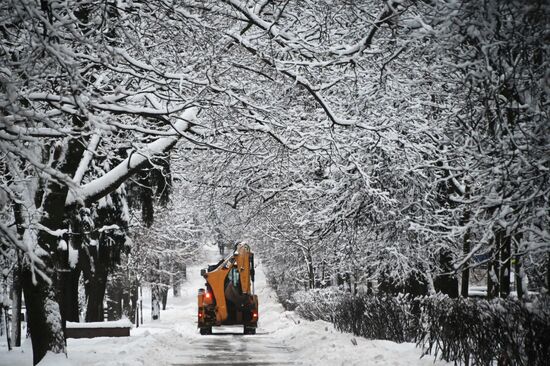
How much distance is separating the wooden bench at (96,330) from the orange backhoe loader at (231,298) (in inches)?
232

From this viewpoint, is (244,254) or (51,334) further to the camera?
(244,254)

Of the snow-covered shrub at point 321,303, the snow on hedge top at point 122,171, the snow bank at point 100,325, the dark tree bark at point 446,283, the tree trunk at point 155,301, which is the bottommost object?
the tree trunk at point 155,301

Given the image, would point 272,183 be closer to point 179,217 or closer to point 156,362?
point 156,362

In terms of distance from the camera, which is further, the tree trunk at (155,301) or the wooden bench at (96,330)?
the tree trunk at (155,301)

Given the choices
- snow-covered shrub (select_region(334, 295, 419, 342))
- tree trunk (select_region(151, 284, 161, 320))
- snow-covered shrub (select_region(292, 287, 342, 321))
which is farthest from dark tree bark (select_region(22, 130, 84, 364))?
tree trunk (select_region(151, 284, 161, 320))

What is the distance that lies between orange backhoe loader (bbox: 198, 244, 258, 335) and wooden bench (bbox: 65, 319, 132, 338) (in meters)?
5.89

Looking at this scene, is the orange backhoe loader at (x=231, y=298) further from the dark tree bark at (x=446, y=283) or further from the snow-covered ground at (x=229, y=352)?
the dark tree bark at (x=446, y=283)

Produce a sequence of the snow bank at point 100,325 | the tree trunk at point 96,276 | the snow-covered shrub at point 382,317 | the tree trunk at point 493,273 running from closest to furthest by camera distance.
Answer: the tree trunk at point 493,273 < the snow-covered shrub at point 382,317 < the snow bank at point 100,325 < the tree trunk at point 96,276

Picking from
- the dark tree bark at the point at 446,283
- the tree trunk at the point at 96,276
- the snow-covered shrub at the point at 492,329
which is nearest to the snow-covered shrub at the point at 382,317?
the dark tree bark at the point at 446,283

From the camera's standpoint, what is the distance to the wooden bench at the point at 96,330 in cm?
1714

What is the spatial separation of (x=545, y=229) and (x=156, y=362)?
945cm

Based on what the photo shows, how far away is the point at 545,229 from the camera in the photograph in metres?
6.46

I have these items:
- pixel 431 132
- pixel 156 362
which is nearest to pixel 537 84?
pixel 431 132

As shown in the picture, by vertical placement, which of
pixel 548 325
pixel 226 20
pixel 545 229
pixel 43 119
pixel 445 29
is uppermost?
pixel 226 20
